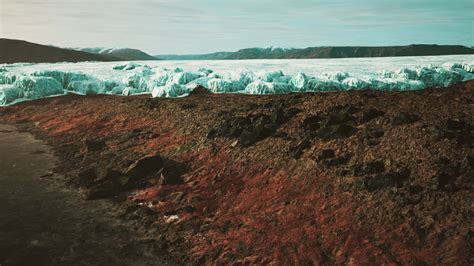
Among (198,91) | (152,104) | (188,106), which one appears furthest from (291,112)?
(198,91)

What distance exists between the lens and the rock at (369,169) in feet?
58.6

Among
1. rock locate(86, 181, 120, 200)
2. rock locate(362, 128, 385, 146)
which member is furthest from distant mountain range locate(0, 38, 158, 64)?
rock locate(362, 128, 385, 146)

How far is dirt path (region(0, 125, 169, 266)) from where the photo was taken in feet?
49.4

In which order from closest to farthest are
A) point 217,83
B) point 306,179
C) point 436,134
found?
1. point 306,179
2. point 436,134
3. point 217,83

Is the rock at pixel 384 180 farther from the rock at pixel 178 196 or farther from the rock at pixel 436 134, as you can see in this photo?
the rock at pixel 178 196

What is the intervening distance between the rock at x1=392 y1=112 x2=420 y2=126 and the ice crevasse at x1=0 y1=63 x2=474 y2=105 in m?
30.3

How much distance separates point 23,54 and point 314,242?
180693 millimetres

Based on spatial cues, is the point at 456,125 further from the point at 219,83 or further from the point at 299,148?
the point at 219,83

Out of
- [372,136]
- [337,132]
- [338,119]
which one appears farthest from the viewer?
[338,119]

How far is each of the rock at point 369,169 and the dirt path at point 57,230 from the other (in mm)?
9211

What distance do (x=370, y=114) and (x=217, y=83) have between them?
34.2 meters

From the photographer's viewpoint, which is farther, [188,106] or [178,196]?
[188,106]

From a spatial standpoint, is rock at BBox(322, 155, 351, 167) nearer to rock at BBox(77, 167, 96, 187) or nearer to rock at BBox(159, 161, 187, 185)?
rock at BBox(159, 161, 187, 185)

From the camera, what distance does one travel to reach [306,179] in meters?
18.8
